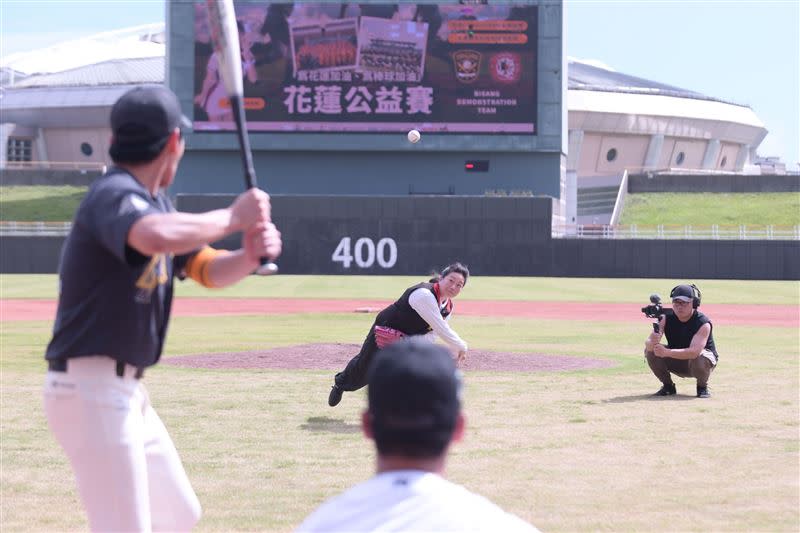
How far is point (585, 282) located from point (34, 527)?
40512 millimetres

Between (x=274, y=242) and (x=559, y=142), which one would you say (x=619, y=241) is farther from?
(x=274, y=242)

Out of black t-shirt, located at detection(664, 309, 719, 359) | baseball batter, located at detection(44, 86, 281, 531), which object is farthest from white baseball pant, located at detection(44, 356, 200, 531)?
black t-shirt, located at detection(664, 309, 719, 359)

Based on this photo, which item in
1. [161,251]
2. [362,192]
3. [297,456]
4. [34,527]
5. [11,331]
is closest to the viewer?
[161,251]

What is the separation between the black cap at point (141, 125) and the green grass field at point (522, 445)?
12.1 feet

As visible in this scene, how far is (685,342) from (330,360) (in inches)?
247

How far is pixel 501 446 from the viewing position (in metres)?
10.8

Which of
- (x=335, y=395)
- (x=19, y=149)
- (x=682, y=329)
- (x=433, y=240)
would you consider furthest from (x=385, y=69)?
(x=19, y=149)

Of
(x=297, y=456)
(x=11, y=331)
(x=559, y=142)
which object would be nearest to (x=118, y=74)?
(x=559, y=142)

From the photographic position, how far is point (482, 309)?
31.4 meters

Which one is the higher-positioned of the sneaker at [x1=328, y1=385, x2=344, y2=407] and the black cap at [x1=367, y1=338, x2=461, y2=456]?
the black cap at [x1=367, y1=338, x2=461, y2=456]

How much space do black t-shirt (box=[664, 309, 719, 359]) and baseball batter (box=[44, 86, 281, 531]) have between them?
9.81 m

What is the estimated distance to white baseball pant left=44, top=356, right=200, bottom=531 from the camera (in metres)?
4.52

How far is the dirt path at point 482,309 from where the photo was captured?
2842cm

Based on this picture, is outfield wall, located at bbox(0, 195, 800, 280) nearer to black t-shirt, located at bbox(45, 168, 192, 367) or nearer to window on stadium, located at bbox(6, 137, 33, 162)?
window on stadium, located at bbox(6, 137, 33, 162)
